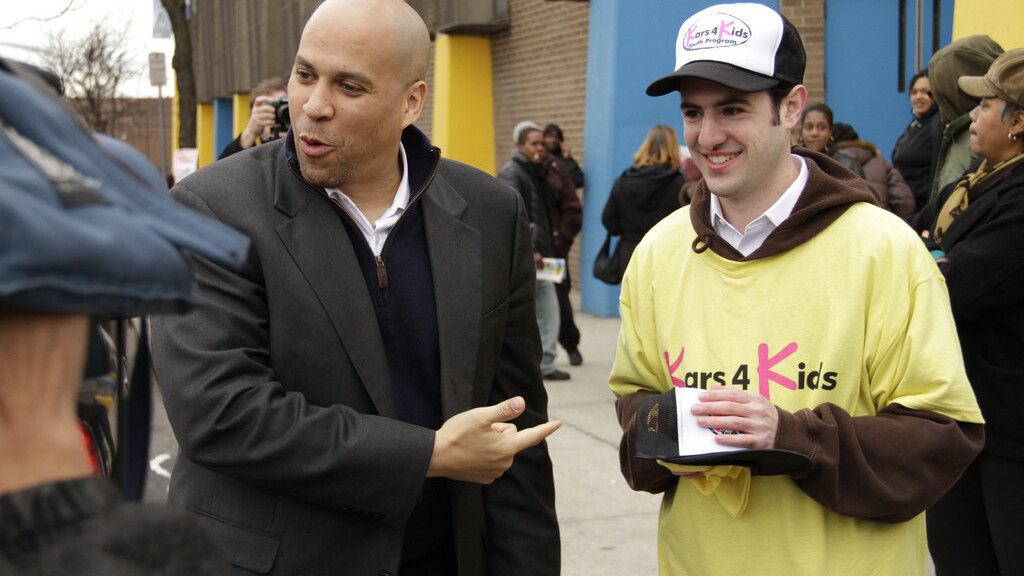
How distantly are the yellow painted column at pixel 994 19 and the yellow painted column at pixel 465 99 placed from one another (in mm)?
8580

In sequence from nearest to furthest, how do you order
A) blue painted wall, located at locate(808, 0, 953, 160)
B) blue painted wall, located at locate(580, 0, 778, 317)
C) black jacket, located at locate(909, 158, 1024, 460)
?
1. black jacket, located at locate(909, 158, 1024, 460)
2. blue painted wall, located at locate(808, 0, 953, 160)
3. blue painted wall, located at locate(580, 0, 778, 317)

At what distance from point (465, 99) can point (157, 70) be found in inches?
372

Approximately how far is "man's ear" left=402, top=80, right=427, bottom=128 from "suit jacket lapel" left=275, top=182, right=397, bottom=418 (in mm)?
391

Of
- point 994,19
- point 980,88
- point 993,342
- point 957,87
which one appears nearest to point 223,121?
point 994,19

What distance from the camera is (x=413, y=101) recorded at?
262 centimetres

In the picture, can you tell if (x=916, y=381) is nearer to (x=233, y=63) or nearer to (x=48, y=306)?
(x=48, y=306)

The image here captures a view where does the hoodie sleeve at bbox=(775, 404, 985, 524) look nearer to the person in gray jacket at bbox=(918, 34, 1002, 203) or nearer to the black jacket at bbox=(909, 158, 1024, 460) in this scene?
the black jacket at bbox=(909, 158, 1024, 460)

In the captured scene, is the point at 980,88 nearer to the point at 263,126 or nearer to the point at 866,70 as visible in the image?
the point at 263,126

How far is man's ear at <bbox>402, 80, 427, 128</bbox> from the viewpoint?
2566 mm

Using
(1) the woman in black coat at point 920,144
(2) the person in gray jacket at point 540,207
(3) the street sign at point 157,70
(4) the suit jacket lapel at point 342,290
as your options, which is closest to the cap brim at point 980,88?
(4) the suit jacket lapel at point 342,290

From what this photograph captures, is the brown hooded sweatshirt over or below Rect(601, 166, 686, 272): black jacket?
over

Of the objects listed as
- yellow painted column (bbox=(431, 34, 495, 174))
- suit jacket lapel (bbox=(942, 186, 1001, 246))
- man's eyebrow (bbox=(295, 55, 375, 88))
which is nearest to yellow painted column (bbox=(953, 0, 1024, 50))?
suit jacket lapel (bbox=(942, 186, 1001, 246))

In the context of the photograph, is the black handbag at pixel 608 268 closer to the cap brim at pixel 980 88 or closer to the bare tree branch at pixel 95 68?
the cap brim at pixel 980 88

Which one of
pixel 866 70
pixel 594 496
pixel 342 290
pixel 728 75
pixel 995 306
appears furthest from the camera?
pixel 866 70
